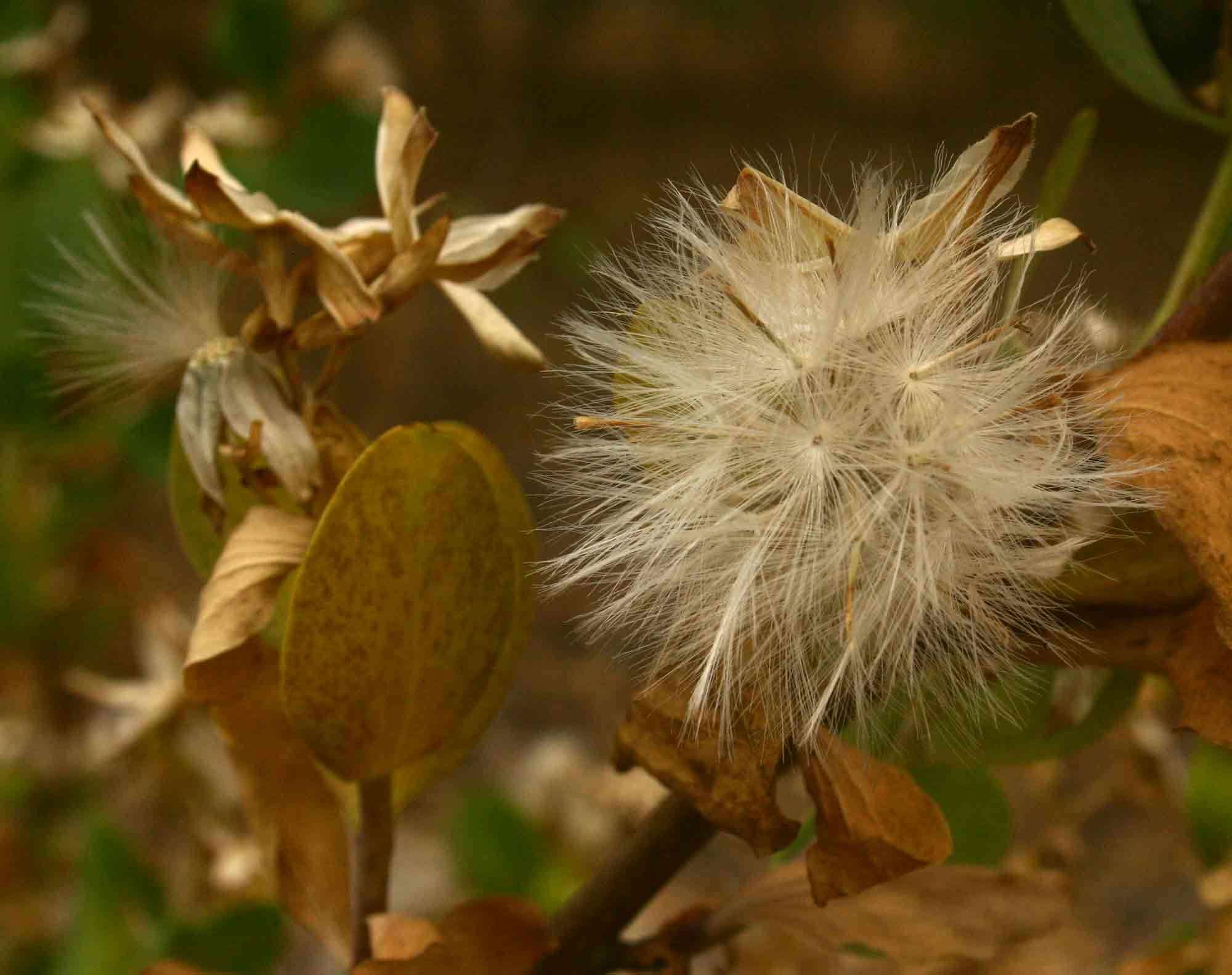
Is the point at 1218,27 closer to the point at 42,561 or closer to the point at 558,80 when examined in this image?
the point at 42,561

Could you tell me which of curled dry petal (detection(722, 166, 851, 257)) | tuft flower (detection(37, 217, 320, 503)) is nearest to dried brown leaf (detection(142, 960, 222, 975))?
tuft flower (detection(37, 217, 320, 503))

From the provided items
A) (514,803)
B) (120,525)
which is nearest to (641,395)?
(514,803)

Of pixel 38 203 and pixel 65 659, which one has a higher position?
pixel 38 203

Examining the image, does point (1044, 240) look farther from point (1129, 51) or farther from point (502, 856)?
point (502, 856)

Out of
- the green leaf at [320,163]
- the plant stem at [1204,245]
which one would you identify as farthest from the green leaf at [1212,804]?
the green leaf at [320,163]

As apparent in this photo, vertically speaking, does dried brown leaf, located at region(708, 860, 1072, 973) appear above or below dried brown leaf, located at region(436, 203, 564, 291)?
below

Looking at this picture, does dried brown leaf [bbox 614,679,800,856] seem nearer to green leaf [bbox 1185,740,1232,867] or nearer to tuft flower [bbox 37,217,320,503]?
tuft flower [bbox 37,217,320,503]

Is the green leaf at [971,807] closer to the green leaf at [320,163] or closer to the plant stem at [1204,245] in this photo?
the plant stem at [1204,245]
